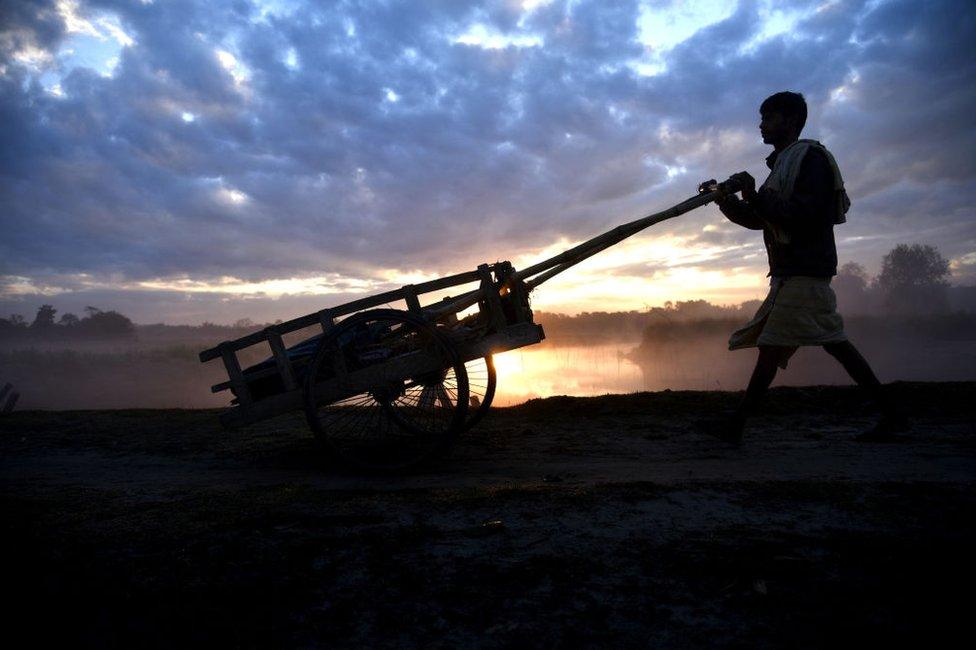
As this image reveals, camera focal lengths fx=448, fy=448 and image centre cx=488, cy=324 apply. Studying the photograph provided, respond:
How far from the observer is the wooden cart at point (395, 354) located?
12.1 ft

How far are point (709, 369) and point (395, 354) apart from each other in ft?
149

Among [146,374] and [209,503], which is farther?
[146,374]

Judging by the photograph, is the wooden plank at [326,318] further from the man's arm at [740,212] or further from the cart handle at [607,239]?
the man's arm at [740,212]

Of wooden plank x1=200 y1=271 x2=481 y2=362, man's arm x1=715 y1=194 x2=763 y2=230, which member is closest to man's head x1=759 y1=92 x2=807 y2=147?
man's arm x1=715 y1=194 x2=763 y2=230

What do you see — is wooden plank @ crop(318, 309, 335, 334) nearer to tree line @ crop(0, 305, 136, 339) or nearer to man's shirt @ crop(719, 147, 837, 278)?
man's shirt @ crop(719, 147, 837, 278)

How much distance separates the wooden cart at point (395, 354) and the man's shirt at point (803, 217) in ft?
0.91

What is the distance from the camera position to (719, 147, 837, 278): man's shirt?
345 centimetres

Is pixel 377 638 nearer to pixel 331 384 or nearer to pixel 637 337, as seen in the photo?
pixel 331 384

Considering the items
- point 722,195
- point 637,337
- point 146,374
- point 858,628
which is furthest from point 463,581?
point 637,337

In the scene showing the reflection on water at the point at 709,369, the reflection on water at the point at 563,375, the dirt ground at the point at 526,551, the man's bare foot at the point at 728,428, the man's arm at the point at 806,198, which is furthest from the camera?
the reflection on water at the point at 709,369

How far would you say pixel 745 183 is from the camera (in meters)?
3.66

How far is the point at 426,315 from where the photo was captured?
4.09 meters

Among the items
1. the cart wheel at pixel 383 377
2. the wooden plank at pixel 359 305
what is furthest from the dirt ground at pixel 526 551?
the wooden plank at pixel 359 305

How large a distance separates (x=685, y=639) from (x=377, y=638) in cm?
95
